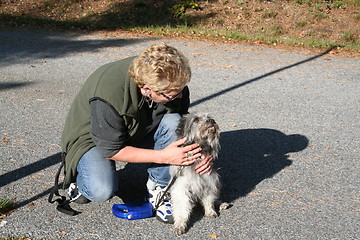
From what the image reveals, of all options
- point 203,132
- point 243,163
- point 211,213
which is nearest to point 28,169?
point 211,213

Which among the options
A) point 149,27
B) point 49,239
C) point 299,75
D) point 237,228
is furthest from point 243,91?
point 149,27

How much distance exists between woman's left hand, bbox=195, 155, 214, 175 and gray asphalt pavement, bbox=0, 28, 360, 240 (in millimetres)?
491

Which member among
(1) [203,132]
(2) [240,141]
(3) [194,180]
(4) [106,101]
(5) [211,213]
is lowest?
(2) [240,141]

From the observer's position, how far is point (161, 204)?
11.4 feet

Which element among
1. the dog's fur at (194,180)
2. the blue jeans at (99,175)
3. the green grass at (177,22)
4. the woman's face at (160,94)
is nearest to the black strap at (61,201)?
the blue jeans at (99,175)

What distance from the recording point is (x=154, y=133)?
146 inches

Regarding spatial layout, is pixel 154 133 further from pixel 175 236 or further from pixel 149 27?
pixel 149 27

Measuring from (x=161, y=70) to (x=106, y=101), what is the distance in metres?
0.51

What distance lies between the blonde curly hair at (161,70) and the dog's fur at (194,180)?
1.31 ft

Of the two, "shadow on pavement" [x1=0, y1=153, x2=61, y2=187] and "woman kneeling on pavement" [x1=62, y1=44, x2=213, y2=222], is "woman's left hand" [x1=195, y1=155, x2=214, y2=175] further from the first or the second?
"shadow on pavement" [x1=0, y1=153, x2=61, y2=187]

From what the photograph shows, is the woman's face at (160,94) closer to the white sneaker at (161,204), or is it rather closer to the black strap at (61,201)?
the white sneaker at (161,204)

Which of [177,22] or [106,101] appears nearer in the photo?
[106,101]

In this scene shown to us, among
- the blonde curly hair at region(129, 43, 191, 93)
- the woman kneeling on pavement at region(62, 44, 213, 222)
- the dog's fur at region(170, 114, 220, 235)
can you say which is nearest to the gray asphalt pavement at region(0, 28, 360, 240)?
the dog's fur at region(170, 114, 220, 235)

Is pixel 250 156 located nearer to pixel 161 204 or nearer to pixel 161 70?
pixel 161 204
